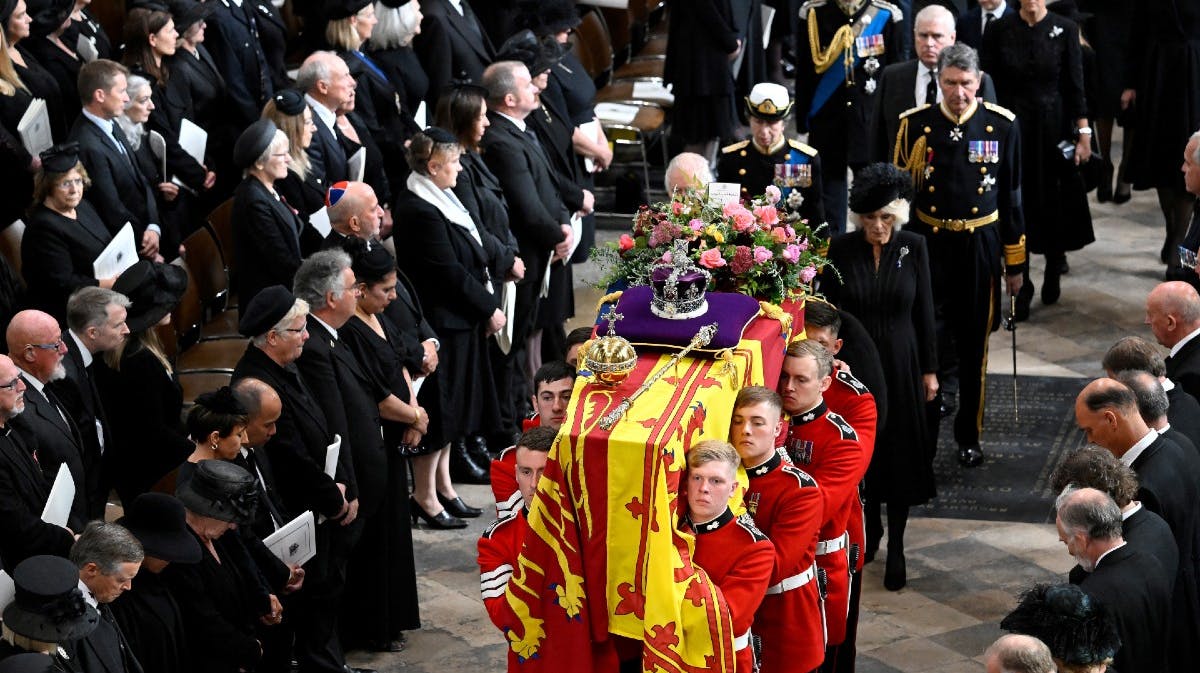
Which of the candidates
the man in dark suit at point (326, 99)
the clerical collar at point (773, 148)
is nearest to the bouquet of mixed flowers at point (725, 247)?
the clerical collar at point (773, 148)

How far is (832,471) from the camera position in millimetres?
7273

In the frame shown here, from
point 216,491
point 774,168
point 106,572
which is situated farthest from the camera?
point 774,168

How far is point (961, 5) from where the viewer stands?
45.1 feet

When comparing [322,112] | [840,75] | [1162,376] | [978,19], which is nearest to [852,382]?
[1162,376]

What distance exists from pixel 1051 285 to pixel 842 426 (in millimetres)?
5695

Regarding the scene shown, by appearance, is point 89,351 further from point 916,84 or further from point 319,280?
point 916,84

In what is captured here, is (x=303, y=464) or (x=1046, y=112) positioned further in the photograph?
(x=1046, y=112)

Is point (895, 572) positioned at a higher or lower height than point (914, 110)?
lower

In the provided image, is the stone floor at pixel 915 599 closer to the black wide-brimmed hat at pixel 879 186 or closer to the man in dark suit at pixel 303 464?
the man in dark suit at pixel 303 464

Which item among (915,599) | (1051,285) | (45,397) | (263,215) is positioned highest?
(263,215)

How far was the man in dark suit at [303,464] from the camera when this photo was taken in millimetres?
7512

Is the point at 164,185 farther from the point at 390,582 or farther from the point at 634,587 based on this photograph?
the point at 634,587

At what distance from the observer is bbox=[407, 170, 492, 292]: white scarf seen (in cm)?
934

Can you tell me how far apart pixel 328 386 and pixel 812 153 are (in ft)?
10.6
